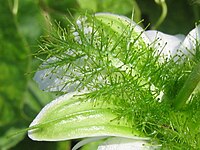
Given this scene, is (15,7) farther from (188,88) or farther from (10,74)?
(188,88)

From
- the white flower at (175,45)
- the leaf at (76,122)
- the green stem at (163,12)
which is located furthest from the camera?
the green stem at (163,12)

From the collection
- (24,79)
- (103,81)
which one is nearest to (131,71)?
(103,81)

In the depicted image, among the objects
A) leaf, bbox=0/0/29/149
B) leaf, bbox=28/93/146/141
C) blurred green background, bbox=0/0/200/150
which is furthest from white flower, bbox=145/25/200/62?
→ leaf, bbox=0/0/29/149

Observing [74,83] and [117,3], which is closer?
[74,83]

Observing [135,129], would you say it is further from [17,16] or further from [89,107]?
[17,16]

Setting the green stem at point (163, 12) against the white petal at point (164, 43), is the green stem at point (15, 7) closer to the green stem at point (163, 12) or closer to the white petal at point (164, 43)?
the green stem at point (163, 12)

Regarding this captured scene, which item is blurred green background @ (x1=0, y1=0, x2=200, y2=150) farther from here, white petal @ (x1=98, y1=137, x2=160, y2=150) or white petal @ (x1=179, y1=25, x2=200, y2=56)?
white petal @ (x1=98, y1=137, x2=160, y2=150)

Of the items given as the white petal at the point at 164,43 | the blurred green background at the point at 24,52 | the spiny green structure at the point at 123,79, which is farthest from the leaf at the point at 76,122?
the blurred green background at the point at 24,52
